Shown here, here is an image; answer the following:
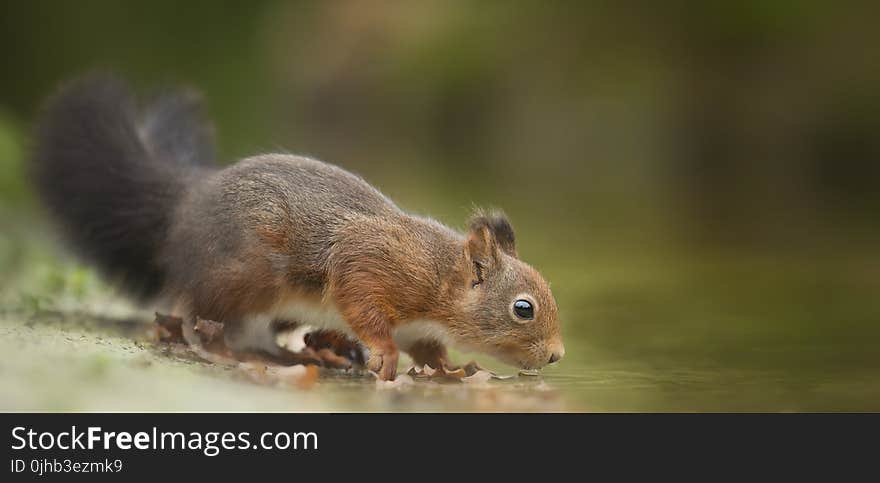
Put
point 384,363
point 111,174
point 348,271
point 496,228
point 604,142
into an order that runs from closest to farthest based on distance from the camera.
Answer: point 384,363 → point 348,271 → point 496,228 → point 111,174 → point 604,142

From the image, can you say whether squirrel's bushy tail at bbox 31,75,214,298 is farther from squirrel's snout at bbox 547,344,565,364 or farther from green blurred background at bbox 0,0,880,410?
squirrel's snout at bbox 547,344,565,364

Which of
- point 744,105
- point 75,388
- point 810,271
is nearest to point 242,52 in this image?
point 744,105

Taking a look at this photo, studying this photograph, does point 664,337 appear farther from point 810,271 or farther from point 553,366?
point 810,271

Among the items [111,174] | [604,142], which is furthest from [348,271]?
[604,142]

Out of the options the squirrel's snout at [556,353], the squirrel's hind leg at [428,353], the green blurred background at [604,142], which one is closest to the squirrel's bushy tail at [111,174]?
the green blurred background at [604,142]

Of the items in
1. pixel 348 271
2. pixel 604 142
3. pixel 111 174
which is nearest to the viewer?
pixel 348 271

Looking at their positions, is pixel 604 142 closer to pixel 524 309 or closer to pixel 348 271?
pixel 524 309

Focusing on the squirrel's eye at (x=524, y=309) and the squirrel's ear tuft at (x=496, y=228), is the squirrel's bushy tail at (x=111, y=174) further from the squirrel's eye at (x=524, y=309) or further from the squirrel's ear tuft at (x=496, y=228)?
the squirrel's eye at (x=524, y=309)
